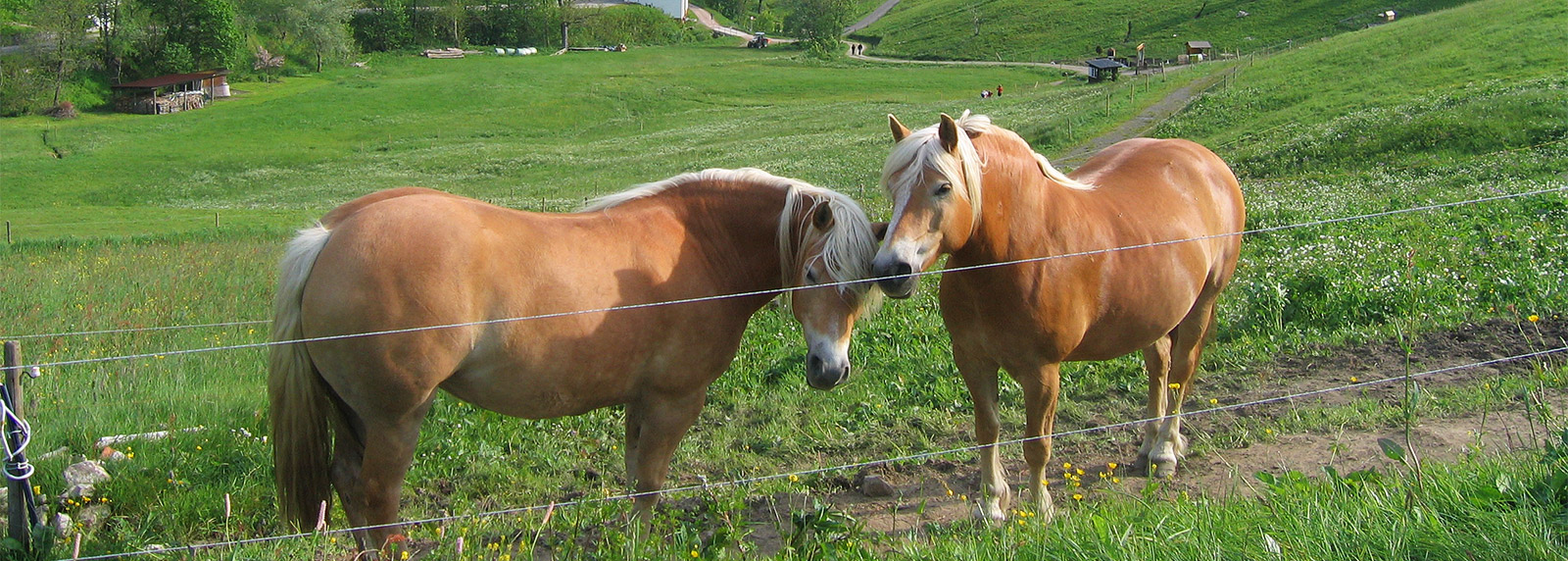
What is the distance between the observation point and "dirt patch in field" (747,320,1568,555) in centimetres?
535

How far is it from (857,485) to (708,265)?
165cm

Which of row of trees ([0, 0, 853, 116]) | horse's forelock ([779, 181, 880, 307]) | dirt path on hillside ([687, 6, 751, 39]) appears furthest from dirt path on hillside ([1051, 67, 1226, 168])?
dirt path on hillside ([687, 6, 751, 39])

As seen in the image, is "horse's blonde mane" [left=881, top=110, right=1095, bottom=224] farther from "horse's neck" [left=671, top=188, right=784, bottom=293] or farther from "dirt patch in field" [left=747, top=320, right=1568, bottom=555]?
"dirt patch in field" [left=747, top=320, right=1568, bottom=555]

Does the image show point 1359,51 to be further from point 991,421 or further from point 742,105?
point 991,421

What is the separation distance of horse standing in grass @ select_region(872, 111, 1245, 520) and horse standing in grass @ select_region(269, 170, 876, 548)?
48 centimetres

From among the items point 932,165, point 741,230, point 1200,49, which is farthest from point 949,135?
point 1200,49

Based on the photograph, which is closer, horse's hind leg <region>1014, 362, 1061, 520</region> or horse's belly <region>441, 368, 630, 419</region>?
horse's belly <region>441, 368, 630, 419</region>

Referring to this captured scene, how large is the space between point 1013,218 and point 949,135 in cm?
67

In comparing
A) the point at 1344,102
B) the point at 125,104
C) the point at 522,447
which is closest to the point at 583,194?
the point at 1344,102

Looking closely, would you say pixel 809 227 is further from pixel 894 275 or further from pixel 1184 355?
pixel 1184 355

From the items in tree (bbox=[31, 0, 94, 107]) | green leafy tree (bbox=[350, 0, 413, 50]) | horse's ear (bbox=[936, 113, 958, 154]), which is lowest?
horse's ear (bbox=[936, 113, 958, 154])

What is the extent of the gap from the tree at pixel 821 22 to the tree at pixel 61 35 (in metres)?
49.1

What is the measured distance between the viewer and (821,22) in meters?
85.9

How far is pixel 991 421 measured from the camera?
536 centimetres
